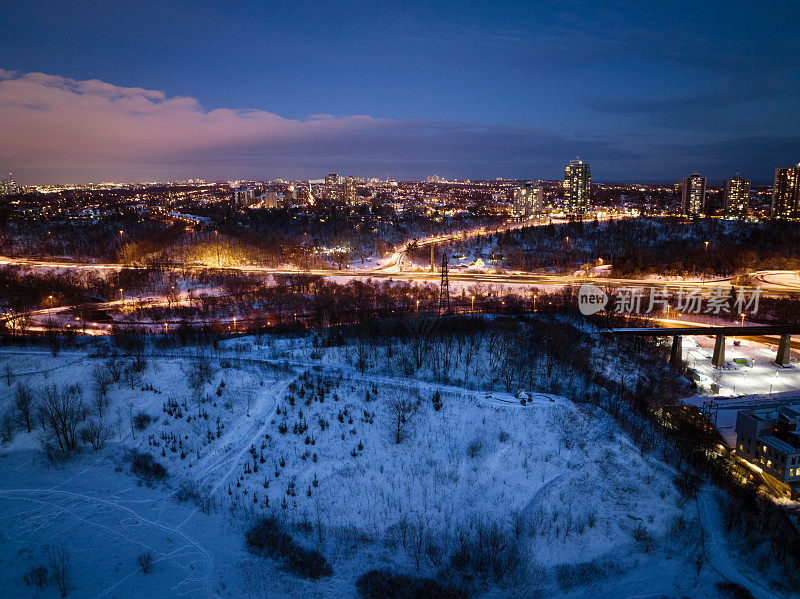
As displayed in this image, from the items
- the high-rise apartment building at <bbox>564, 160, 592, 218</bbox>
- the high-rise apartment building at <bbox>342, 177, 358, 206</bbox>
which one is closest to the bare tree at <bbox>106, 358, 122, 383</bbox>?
the high-rise apartment building at <bbox>342, 177, 358, 206</bbox>

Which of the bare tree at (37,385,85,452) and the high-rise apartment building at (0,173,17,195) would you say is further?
the high-rise apartment building at (0,173,17,195)

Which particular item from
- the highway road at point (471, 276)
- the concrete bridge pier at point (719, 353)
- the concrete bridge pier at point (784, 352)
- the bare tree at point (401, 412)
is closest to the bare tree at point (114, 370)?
the bare tree at point (401, 412)

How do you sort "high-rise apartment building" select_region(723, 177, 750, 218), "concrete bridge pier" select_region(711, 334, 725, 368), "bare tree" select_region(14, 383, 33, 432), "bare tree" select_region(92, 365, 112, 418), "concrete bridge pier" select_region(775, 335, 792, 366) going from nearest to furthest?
"bare tree" select_region(14, 383, 33, 432) → "bare tree" select_region(92, 365, 112, 418) → "concrete bridge pier" select_region(775, 335, 792, 366) → "concrete bridge pier" select_region(711, 334, 725, 368) → "high-rise apartment building" select_region(723, 177, 750, 218)

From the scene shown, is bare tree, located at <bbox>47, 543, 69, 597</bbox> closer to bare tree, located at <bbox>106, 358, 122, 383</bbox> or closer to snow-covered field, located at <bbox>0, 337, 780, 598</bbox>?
snow-covered field, located at <bbox>0, 337, 780, 598</bbox>

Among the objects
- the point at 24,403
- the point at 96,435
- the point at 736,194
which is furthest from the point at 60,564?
the point at 736,194

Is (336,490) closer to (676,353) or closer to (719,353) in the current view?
(676,353)

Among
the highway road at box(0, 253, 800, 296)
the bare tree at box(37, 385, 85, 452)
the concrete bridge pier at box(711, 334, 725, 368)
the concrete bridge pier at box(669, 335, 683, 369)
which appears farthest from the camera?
the highway road at box(0, 253, 800, 296)

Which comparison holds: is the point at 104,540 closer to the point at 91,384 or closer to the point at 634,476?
the point at 91,384
